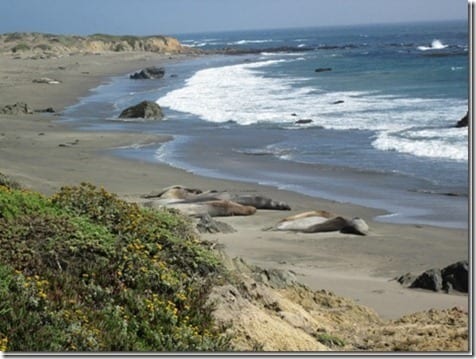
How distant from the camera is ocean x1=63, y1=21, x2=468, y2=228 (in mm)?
16000

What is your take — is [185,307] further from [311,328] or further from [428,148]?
[428,148]

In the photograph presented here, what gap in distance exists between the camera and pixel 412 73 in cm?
4744

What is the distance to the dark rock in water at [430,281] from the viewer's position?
9.15 m

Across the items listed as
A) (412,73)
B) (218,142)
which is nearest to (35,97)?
(218,142)

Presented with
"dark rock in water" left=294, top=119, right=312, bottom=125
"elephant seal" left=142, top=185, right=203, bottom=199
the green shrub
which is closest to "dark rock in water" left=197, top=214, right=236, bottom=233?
"elephant seal" left=142, top=185, right=203, bottom=199

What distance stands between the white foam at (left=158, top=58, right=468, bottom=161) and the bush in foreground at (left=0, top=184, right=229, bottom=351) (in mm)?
12754

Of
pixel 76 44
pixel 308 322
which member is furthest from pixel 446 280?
pixel 76 44

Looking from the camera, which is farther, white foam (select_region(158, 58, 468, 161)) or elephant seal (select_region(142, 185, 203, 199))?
white foam (select_region(158, 58, 468, 161))

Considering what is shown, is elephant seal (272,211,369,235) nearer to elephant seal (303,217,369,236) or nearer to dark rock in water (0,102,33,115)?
elephant seal (303,217,369,236)

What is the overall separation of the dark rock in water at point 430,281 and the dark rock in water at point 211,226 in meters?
3.63

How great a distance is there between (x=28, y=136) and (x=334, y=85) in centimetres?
2170

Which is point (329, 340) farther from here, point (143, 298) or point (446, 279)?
point (446, 279)

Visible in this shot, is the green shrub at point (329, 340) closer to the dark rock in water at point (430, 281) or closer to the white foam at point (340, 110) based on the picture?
the dark rock in water at point (430, 281)

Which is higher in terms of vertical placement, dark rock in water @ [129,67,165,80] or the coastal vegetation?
the coastal vegetation
